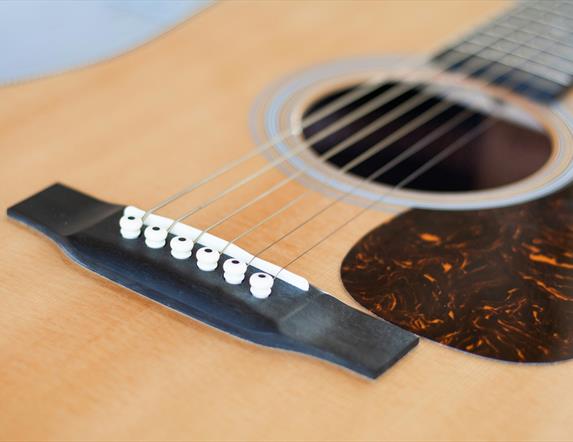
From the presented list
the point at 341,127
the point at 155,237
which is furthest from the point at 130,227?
the point at 341,127

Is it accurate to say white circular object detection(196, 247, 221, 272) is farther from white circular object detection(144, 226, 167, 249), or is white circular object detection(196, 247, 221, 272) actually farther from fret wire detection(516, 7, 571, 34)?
fret wire detection(516, 7, 571, 34)

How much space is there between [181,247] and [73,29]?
0.55m

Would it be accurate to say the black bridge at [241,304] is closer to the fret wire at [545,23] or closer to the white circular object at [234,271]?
the white circular object at [234,271]

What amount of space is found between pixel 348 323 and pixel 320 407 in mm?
82

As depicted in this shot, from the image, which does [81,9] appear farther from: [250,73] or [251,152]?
[251,152]

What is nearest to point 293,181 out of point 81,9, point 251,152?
point 251,152

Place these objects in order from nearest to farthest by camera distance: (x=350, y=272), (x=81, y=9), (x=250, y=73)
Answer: (x=350, y=272) < (x=250, y=73) < (x=81, y=9)

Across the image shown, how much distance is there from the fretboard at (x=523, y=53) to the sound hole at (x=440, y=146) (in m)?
0.04

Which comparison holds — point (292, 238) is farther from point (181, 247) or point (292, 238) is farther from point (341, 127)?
point (341, 127)

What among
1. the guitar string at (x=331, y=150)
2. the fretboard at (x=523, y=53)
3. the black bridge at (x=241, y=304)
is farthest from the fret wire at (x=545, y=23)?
the black bridge at (x=241, y=304)

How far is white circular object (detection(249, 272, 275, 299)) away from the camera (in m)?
0.66

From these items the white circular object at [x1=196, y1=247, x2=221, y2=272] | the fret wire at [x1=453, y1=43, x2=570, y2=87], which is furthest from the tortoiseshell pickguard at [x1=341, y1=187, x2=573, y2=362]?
the fret wire at [x1=453, y1=43, x2=570, y2=87]

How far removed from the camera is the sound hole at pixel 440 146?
1003mm

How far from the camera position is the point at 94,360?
611 mm
